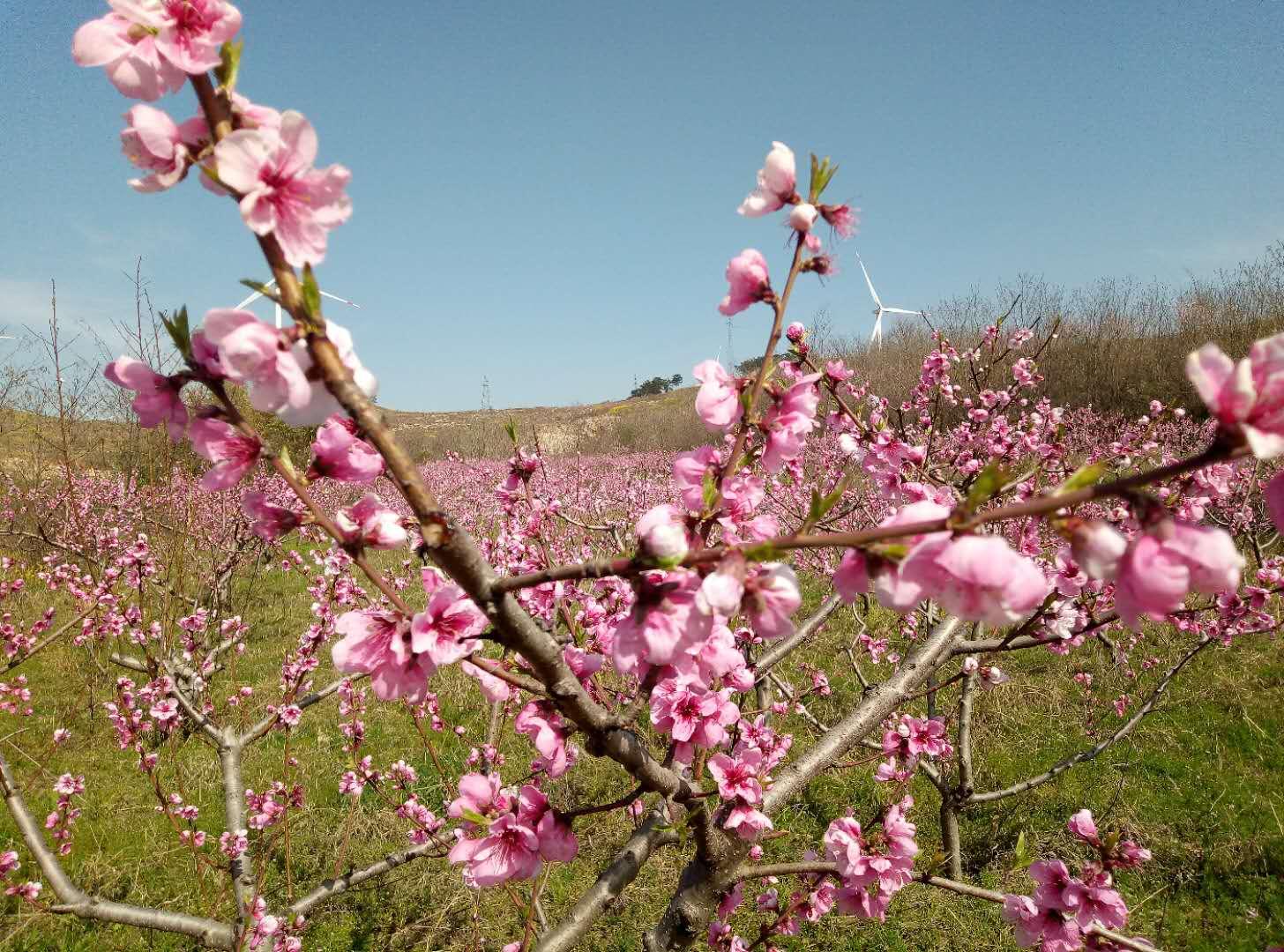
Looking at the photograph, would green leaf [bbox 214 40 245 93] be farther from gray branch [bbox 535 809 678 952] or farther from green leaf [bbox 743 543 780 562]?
gray branch [bbox 535 809 678 952]

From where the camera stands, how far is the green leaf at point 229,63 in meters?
0.75

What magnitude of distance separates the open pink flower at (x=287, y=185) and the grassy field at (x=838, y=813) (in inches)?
132

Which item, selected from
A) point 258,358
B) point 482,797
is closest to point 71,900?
point 482,797

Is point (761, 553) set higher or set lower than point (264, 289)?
lower

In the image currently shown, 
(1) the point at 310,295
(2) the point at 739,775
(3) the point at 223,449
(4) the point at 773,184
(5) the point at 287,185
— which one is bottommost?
(2) the point at 739,775

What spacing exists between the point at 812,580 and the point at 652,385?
64.5 m

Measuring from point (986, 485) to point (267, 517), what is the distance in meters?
0.99

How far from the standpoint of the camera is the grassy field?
12.7ft

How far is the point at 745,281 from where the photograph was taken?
1226mm

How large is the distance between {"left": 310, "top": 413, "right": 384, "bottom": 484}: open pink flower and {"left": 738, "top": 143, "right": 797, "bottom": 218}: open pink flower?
80cm

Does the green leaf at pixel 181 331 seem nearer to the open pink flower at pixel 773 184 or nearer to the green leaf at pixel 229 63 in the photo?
the green leaf at pixel 229 63

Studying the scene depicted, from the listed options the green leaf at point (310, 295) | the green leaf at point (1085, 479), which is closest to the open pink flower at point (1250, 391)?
the green leaf at point (1085, 479)

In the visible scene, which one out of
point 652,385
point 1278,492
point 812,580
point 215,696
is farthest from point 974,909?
point 652,385

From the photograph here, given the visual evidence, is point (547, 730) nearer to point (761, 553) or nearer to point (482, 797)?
point (482, 797)
